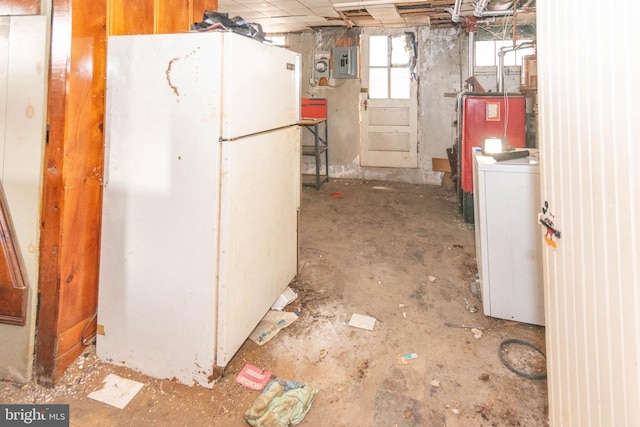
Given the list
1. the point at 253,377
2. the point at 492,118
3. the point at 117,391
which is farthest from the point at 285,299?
the point at 492,118

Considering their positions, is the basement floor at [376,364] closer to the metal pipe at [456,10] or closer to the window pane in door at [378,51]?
the metal pipe at [456,10]

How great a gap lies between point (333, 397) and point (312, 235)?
2.28 metres

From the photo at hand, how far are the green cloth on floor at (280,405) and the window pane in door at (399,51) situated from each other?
5591mm

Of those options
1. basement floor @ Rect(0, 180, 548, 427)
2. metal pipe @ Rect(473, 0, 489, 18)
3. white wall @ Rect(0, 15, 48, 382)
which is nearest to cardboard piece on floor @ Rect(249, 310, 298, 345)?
basement floor @ Rect(0, 180, 548, 427)

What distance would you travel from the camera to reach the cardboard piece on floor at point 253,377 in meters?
1.82

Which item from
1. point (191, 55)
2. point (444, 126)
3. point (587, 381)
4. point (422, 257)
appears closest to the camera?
point (587, 381)

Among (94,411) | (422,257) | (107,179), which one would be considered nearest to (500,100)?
(422,257)

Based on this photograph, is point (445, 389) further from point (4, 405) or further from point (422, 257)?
point (4, 405)

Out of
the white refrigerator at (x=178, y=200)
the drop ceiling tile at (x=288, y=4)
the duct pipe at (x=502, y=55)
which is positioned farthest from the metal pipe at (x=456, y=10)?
the white refrigerator at (x=178, y=200)

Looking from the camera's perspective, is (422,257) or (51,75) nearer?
(51,75)

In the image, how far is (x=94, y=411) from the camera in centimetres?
165

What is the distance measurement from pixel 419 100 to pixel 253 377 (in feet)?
17.4

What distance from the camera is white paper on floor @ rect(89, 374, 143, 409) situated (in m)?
1.71

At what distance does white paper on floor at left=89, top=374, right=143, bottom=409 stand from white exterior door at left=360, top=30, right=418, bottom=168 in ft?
17.2
